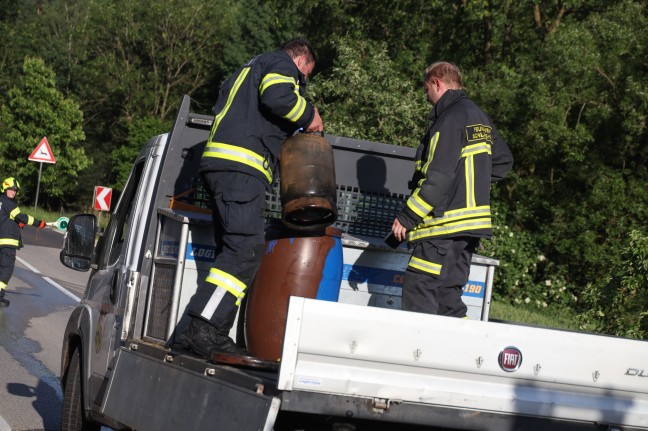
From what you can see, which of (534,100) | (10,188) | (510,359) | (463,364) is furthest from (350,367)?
(534,100)

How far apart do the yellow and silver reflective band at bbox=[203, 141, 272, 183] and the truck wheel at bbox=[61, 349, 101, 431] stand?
1.79 meters

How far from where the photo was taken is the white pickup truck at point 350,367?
3.58 metres

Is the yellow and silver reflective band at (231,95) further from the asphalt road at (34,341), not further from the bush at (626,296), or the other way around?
the bush at (626,296)

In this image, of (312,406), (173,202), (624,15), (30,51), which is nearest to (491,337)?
(312,406)

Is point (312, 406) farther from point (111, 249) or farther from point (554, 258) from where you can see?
point (554, 258)

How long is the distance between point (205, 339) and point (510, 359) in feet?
5.27

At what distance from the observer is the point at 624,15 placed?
67.6 ft

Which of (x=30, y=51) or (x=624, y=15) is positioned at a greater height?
(x=30, y=51)

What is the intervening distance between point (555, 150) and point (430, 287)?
17.6m

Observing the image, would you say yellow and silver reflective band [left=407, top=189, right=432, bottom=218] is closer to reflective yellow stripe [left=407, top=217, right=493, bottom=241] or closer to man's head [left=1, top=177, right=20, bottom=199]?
reflective yellow stripe [left=407, top=217, right=493, bottom=241]

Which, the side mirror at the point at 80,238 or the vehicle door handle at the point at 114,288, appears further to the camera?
the side mirror at the point at 80,238

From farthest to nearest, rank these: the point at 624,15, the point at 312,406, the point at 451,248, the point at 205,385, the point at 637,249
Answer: the point at 624,15 → the point at 637,249 → the point at 451,248 → the point at 205,385 → the point at 312,406

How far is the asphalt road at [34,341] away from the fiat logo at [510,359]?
459 centimetres

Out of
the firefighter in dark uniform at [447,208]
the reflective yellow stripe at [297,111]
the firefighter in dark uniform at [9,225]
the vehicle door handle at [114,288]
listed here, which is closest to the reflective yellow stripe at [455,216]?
the firefighter in dark uniform at [447,208]
